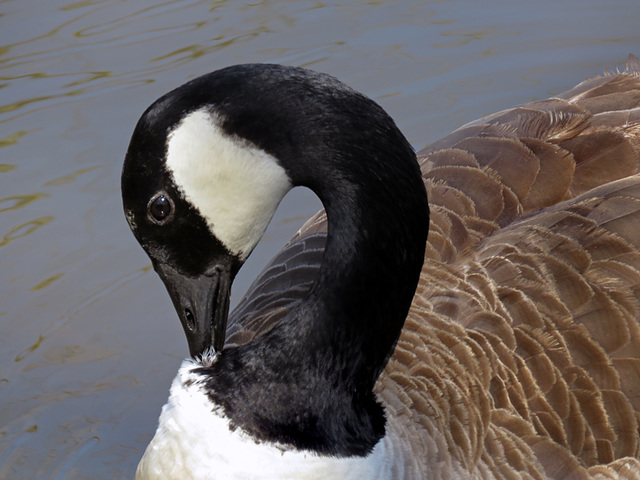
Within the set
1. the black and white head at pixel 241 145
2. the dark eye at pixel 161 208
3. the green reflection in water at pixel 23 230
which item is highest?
the black and white head at pixel 241 145

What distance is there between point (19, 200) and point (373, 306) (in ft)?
11.3

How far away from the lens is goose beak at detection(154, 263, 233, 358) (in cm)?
315

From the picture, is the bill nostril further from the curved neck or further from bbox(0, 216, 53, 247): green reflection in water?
bbox(0, 216, 53, 247): green reflection in water

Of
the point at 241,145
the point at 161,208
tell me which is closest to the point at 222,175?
the point at 241,145

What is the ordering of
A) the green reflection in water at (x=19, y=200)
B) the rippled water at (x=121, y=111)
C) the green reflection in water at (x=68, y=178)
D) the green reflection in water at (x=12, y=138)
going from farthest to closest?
1. the green reflection in water at (x=12, y=138)
2. the green reflection in water at (x=68, y=178)
3. the green reflection in water at (x=19, y=200)
4. the rippled water at (x=121, y=111)

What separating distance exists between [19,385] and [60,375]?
20 cm

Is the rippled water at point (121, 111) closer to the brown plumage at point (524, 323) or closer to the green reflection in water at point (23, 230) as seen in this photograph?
the green reflection in water at point (23, 230)

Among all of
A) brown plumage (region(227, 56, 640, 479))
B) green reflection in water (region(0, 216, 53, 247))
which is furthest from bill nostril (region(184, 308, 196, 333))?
green reflection in water (region(0, 216, 53, 247))

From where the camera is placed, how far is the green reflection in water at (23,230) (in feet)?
18.6

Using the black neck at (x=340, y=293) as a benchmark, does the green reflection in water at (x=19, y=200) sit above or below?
below

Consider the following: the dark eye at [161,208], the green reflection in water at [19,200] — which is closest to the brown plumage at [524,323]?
the dark eye at [161,208]

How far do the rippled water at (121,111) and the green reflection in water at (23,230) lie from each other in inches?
0.4

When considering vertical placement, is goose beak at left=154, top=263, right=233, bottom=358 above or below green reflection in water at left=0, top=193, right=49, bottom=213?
above

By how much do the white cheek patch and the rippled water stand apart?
5.98 feet
